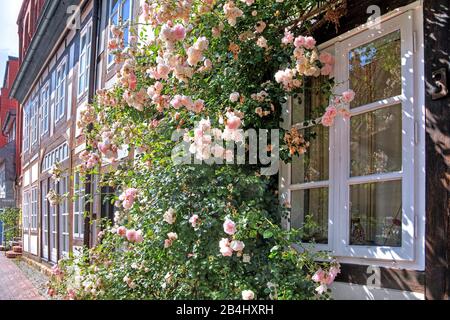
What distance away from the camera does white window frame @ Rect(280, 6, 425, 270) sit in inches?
119

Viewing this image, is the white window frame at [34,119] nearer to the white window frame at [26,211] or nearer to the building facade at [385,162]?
the white window frame at [26,211]

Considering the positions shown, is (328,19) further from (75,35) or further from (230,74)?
(75,35)

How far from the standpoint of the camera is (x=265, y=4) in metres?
4.03

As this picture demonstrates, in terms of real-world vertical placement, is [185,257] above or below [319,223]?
below

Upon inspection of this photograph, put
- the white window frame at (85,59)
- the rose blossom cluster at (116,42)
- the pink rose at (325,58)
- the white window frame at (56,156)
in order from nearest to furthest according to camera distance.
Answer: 1. the pink rose at (325,58)
2. the rose blossom cluster at (116,42)
3. the white window frame at (85,59)
4. the white window frame at (56,156)

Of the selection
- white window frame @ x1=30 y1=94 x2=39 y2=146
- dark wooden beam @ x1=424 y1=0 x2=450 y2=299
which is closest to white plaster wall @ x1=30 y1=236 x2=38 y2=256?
white window frame @ x1=30 y1=94 x2=39 y2=146

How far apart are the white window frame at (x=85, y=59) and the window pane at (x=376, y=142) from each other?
7861mm

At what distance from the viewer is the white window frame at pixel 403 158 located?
3035 mm

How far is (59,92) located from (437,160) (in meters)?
12.6

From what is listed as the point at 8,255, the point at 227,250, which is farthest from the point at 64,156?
the point at 227,250

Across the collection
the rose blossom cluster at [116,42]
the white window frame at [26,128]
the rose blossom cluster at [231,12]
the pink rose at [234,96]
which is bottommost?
the pink rose at [234,96]

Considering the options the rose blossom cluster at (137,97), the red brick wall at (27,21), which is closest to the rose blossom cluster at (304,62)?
the rose blossom cluster at (137,97)

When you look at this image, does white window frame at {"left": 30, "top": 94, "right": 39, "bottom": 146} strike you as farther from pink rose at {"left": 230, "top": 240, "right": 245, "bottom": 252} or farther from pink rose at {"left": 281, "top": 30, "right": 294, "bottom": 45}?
pink rose at {"left": 230, "top": 240, "right": 245, "bottom": 252}

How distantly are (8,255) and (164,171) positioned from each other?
17.1 metres
